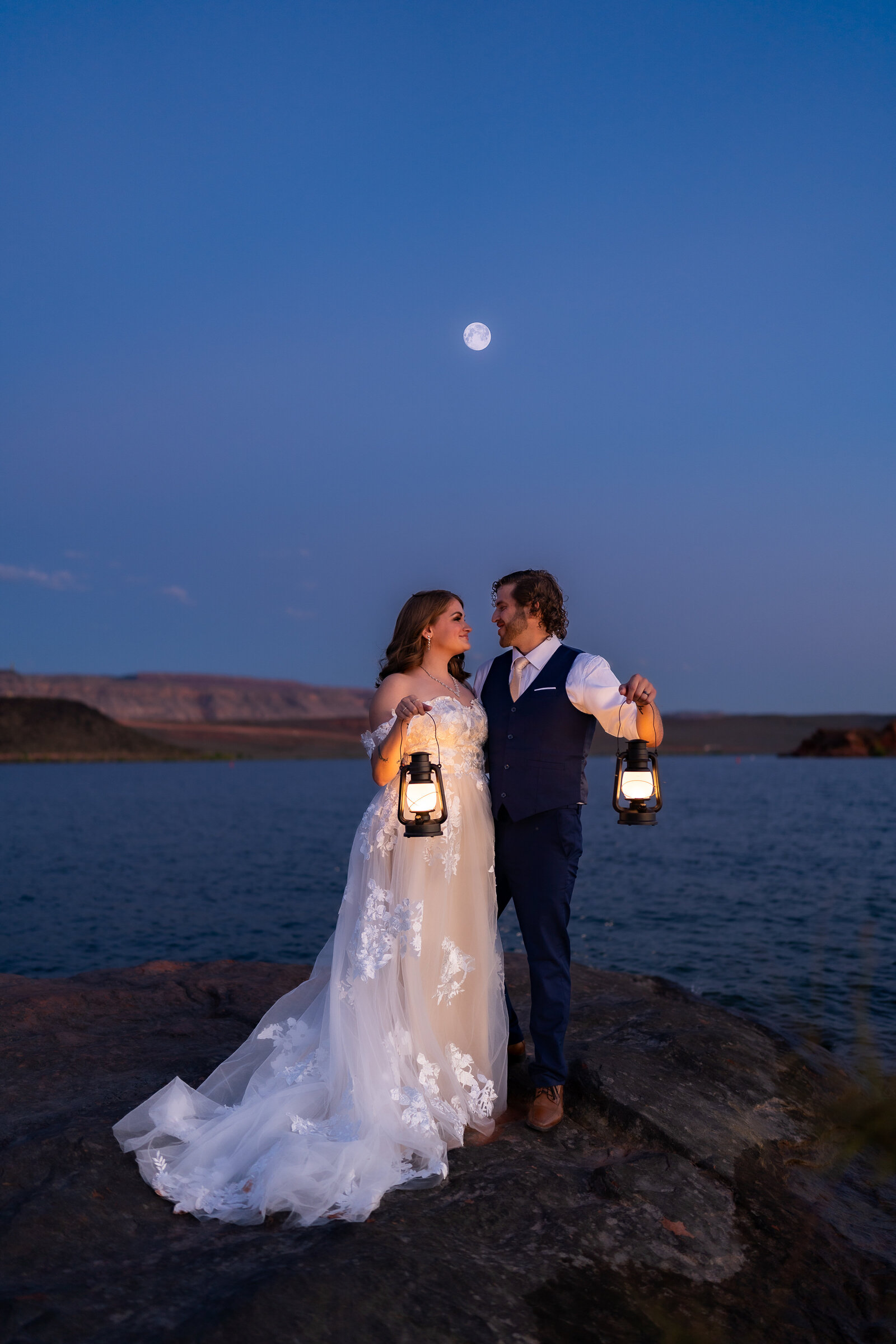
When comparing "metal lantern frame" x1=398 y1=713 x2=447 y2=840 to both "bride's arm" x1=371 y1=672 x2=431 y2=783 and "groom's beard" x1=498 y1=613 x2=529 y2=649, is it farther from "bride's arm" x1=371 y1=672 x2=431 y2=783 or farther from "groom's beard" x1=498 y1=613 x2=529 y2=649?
"groom's beard" x1=498 y1=613 x2=529 y2=649

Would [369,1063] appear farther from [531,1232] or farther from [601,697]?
[601,697]

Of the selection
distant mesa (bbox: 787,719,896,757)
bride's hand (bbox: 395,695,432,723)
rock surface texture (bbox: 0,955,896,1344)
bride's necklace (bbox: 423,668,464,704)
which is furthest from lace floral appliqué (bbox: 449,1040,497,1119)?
distant mesa (bbox: 787,719,896,757)

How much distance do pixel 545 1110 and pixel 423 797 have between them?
1517 mm

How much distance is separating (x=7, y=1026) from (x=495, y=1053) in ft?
11.0

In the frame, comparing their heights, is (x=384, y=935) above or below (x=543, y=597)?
below

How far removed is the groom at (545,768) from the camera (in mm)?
4270

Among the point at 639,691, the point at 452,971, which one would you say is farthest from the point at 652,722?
the point at 452,971

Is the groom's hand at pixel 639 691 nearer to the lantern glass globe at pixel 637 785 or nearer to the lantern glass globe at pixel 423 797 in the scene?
the lantern glass globe at pixel 637 785

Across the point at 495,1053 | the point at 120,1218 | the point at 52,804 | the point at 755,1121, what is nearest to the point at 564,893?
the point at 495,1053

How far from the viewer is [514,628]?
463 centimetres

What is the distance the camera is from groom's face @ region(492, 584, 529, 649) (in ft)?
15.2

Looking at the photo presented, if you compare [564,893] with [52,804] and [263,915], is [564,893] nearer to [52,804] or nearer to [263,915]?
[263,915]

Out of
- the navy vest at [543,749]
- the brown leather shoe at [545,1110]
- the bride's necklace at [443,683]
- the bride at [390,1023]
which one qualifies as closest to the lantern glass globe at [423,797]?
the bride at [390,1023]

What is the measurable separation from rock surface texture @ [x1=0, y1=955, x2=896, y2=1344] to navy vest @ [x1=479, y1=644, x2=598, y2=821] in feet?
4.35
